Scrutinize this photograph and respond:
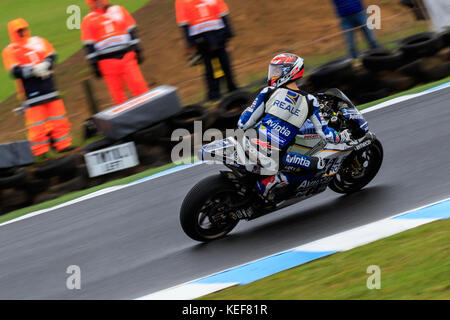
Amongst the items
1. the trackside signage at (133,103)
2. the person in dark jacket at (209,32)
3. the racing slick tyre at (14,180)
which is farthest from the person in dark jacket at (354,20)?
the racing slick tyre at (14,180)

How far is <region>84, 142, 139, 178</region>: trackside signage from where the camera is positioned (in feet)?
32.2

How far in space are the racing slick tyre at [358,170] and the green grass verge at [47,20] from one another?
13472 mm

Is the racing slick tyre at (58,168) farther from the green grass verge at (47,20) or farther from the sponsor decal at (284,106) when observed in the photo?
the green grass verge at (47,20)

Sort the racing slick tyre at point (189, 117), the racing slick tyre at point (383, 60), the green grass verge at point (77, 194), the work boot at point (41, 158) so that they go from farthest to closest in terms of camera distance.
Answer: the work boot at point (41, 158) < the racing slick tyre at point (383, 60) < the racing slick tyre at point (189, 117) < the green grass verge at point (77, 194)

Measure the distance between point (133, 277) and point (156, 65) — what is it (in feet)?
36.2

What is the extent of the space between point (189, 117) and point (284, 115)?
401cm

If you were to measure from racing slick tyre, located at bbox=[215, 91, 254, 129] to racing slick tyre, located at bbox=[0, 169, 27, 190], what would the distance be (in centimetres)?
277

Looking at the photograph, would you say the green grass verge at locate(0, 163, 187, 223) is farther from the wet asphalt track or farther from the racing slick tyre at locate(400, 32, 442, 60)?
the racing slick tyre at locate(400, 32, 442, 60)

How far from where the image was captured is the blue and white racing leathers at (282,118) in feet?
20.2

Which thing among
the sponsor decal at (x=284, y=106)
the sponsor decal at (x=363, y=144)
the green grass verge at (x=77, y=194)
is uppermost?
the sponsor decal at (x=284, y=106)

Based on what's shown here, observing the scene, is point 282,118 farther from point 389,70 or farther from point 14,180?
point 14,180

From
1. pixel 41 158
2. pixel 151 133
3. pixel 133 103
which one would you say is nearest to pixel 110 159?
pixel 151 133

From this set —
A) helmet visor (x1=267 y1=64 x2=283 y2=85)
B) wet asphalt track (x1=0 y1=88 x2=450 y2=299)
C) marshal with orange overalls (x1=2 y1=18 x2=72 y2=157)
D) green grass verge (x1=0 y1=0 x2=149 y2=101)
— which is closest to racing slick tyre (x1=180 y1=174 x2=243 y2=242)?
wet asphalt track (x1=0 y1=88 x2=450 y2=299)
